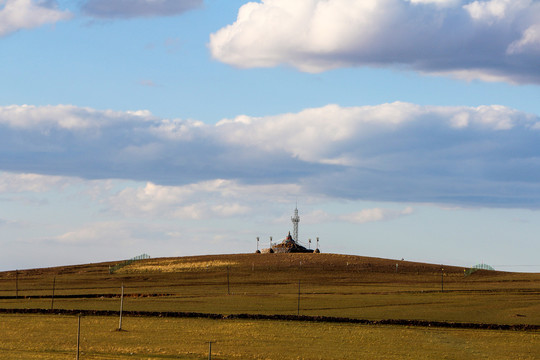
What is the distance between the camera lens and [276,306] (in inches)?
3132

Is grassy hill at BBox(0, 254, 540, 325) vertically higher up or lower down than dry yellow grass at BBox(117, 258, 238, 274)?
lower down

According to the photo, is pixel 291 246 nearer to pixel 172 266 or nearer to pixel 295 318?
pixel 172 266

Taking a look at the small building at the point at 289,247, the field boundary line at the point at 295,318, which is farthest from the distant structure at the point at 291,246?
the field boundary line at the point at 295,318

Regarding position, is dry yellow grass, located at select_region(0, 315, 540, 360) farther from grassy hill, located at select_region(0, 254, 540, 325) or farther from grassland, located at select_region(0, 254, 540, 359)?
grassy hill, located at select_region(0, 254, 540, 325)

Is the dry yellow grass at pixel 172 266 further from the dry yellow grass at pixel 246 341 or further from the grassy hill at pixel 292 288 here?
the dry yellow grass at pixel 246 341

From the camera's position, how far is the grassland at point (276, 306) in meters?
50.1

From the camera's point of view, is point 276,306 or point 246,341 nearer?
point 246,341

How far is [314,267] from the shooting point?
139500 millimetres

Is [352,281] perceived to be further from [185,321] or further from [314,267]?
[185,321]

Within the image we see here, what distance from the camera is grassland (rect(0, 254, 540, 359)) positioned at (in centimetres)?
5006

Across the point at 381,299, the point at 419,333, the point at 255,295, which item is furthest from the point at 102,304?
the point at 419,333

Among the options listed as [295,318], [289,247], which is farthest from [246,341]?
[289,247]

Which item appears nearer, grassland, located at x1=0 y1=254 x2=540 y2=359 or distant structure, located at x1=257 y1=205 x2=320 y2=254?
grassland, located at x1=0 y1=254 x2=540 y2=359

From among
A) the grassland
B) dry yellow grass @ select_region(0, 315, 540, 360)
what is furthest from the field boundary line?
dry yellow grass @ select_region(0, 315, 540, 360)
